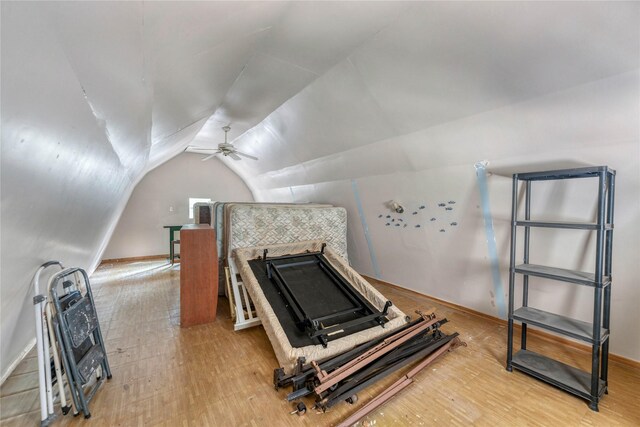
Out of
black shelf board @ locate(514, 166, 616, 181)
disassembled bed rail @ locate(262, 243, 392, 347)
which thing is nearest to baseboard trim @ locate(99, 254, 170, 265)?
disassembled bed rail @ locate(262, 243, 392, 347)

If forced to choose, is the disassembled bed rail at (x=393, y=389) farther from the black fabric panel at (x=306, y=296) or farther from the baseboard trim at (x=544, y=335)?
the baseboard trim at (x=544, y=335)

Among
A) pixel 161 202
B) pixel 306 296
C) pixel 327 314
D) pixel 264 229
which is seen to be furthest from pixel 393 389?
pixel 161 202

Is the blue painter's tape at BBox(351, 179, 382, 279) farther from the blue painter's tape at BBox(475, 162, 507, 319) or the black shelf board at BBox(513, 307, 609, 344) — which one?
the black shelf board at BBox(513, 307, 609, 344)

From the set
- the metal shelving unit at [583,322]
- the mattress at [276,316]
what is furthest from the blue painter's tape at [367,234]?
the metal shelving unit at [583,322]

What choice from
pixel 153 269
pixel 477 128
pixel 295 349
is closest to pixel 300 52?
pixel 477 128

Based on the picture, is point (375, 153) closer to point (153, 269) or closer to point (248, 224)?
point (248, 224)

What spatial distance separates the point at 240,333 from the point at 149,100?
2.36 meters

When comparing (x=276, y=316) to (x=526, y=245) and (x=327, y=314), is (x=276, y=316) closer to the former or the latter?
(x=327, y=314)

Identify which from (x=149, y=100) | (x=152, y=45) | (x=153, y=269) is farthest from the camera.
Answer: (x=153, y=269)

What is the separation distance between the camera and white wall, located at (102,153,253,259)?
21.4 ft

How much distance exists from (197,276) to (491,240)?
3.39 metres

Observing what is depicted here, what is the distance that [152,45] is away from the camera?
1312 millimetres

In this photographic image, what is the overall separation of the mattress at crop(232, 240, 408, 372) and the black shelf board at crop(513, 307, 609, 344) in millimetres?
1037

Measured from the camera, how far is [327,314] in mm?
2729
